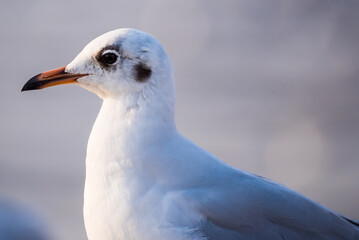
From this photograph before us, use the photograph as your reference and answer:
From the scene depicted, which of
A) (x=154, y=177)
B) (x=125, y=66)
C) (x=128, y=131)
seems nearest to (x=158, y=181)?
(x=154, y=177)

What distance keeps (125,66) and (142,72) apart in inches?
1.3

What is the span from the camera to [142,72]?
0.89 m

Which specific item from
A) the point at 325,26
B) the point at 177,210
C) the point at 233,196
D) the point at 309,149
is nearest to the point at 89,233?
the point at 177,210

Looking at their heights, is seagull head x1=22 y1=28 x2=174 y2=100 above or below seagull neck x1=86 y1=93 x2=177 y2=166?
above

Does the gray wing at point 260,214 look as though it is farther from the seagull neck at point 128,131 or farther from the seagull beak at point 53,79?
the seagull beak at point 53,79

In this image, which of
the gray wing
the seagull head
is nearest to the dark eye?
the seagull head

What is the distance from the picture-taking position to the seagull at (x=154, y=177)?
84 cm

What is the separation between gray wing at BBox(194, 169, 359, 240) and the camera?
2.83 ft

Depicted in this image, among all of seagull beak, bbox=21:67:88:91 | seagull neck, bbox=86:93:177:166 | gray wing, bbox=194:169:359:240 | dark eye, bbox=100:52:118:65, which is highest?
dark eye, bbox=100:52:118:65

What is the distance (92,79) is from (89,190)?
0.21 m

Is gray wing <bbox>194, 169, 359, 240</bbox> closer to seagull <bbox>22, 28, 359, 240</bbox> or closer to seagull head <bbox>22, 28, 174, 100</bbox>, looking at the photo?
seagull <bbox>22, 28, 359, 240</bbox>

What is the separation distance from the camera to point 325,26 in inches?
97.5

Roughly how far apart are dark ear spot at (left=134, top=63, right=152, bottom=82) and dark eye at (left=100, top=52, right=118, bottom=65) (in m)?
0.04

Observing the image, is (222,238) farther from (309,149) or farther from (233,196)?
(309,149)
